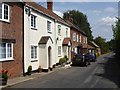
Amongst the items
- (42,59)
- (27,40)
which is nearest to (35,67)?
(42,59)

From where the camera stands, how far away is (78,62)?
38.5 metres

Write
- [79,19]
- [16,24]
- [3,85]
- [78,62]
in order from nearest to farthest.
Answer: [3,85], [16,24], [78,62], [79,19]

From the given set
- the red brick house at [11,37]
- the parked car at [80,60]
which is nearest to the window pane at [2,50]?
the red brick house at [11,37]

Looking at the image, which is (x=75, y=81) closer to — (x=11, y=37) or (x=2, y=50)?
(x=2, y=50)

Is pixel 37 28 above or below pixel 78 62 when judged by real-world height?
above

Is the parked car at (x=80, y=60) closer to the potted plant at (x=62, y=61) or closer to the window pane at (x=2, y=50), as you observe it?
the potted plant at (x=62, y=61)

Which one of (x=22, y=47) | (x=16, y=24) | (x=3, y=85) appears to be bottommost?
(x=3, y=85)

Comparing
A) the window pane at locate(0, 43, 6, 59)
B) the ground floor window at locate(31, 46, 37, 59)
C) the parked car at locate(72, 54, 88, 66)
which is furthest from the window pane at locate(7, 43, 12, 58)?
the parked car at locate(72, 54, 88, 66)

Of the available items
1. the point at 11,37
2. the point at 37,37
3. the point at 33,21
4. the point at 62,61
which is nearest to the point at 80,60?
the point at 62,61

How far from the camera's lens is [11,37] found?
21.2m

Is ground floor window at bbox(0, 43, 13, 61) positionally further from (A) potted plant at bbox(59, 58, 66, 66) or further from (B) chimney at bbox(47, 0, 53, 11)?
(B) chimney at bbox(47, 0, 53, 11)

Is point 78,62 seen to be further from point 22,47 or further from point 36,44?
point 22,47

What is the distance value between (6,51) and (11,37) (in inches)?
49.3

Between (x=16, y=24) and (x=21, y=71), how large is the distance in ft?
12.2
